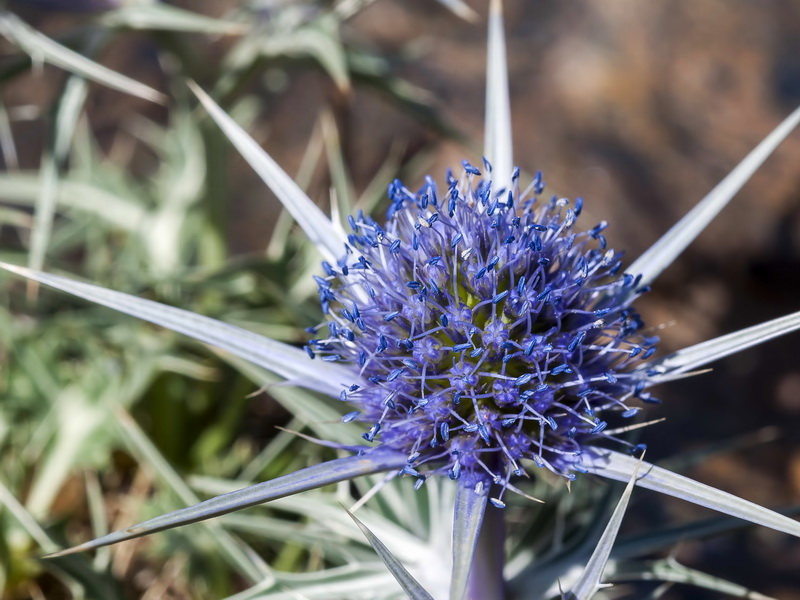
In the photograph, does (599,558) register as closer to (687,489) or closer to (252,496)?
(687,489)

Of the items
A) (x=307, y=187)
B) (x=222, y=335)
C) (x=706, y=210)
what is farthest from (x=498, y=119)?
(x=307, y=187)

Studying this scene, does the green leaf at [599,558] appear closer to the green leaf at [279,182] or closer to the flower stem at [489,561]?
the flower stem at [489,561]

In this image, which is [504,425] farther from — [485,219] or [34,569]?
[34,569]

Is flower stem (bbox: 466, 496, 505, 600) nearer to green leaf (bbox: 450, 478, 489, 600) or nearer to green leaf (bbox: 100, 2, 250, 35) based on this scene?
green leaf (bbox: 450, 478, 489, 600)

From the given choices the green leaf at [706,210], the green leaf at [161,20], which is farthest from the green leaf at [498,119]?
the green leaf at [161,20]

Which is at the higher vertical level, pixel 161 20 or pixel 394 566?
pixel 161 20

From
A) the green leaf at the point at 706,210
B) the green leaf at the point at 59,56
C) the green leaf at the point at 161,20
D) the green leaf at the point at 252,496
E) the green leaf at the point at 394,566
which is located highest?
the green leaf at the point at 161,20

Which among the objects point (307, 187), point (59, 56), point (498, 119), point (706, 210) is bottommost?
point (706, 210)
